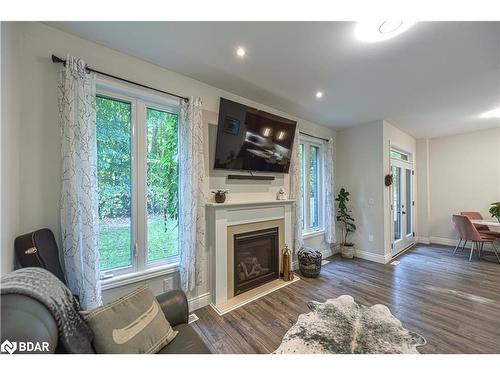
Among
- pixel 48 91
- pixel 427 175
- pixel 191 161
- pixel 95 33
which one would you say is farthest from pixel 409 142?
pixel 48 91

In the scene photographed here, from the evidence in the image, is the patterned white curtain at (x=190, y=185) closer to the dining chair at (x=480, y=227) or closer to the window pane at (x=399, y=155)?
the window pane at (x=399, y=155)

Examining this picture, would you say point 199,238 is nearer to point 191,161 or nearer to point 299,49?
point 191,161

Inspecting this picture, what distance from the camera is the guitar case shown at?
1258 mm

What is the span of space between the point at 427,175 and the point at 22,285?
6841 millimetres

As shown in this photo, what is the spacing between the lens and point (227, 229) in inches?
94.7

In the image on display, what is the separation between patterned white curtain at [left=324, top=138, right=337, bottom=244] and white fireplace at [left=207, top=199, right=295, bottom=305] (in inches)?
60.3

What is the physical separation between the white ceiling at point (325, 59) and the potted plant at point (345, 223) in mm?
1698

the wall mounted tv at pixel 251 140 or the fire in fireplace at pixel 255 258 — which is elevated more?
the wall mounted tv at pixel 251 140

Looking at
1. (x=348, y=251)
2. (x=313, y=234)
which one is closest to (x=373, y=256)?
(x=348, y=251)

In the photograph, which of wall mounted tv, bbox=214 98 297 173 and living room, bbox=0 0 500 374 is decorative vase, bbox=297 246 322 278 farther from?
wall mounted tv, bbox=214 98 297 173

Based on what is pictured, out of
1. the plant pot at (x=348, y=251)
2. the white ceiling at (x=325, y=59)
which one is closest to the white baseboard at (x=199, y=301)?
the white ceiling at (x=325, y=59)

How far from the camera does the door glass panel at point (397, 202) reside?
4.12m

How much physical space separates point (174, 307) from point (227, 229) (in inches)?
43.0

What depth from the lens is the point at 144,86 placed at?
6.28 feet
